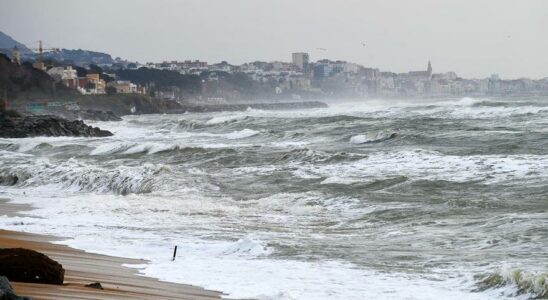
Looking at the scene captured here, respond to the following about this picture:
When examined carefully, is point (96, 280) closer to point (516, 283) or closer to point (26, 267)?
point (26, 267)

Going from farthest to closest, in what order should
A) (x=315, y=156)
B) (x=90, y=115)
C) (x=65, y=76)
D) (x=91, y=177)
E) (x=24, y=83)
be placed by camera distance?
1. (x=65, y=76)
2. (x=24, y=83)
3. (x=90, y=115)
4. (x=315, y=156)
5. (x=91, y=177)

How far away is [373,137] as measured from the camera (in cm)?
2959

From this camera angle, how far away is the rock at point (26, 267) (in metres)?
6.46

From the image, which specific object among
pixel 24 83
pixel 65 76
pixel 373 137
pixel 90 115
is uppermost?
pixel 65 76

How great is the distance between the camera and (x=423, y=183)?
16.9 meters

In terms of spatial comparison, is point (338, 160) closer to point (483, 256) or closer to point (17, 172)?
point (17, 172)

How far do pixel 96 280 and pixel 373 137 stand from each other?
901 inches

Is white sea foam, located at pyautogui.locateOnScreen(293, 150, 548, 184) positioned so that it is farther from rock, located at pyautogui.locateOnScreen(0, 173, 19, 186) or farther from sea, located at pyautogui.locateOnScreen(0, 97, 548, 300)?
rock, located at pyautogui.locateOnScreen(0, 173, 19, 186)

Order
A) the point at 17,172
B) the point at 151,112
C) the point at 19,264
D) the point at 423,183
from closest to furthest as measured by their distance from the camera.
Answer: the point at 19,264 < the point at 423,183 < the point at 17,172 < the point at 151,112

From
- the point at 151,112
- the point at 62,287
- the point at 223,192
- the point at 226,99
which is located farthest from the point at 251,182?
the point at 226,99

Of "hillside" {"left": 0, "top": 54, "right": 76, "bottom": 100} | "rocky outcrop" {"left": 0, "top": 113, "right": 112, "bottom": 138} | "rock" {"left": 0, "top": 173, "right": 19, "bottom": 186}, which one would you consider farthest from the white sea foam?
"hillside" {"left": 0, "top": 54, "right": 76, "bottom": 100}

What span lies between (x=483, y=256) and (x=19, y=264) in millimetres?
5448

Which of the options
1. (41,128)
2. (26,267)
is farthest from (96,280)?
(41,128)

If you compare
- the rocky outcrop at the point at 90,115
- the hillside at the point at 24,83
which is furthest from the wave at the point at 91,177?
the hillside at the point at 24,83
